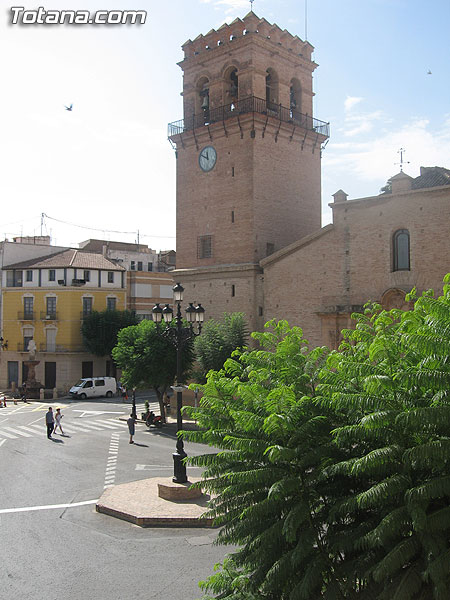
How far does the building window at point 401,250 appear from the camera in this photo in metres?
27.5

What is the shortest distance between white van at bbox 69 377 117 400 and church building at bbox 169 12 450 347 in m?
13.9

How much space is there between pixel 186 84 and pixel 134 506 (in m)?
26.4

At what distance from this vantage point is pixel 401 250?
90.7 feet

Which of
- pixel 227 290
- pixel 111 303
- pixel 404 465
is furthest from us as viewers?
pixel 111 303

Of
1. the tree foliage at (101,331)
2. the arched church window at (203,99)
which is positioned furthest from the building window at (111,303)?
the arched church window at (203,99)

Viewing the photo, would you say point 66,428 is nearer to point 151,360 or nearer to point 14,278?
point 151,360

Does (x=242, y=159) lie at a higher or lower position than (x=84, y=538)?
higher

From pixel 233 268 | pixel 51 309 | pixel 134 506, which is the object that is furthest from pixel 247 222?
pixel 51 309

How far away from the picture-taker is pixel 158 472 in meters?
20.3

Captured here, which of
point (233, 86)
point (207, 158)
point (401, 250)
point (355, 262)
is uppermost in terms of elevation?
point (233, 86)

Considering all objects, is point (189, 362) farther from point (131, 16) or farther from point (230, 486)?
point (230, 486)

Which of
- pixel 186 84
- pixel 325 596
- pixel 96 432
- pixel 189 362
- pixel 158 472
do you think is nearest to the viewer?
pixel 325 596

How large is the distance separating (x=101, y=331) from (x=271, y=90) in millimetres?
22958

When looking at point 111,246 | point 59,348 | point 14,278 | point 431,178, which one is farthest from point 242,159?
point 111,246
